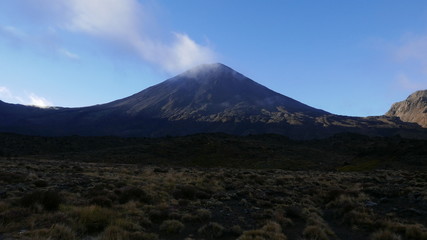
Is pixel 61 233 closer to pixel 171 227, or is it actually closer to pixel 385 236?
pixel 171 227

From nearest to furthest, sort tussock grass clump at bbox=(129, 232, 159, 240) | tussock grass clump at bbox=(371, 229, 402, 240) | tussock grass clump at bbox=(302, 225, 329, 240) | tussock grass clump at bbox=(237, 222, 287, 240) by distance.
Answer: tussock grass clump at bbox=(129, 232, 159, 240) → tussock grass clump at bbox=(237, 222, 287, 240) → tussock grass clump at bbox=(371, 229, 402, 240) → tussock grass clump at bbox=(302, 225, 329, 240)

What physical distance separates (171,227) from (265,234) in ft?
8.27

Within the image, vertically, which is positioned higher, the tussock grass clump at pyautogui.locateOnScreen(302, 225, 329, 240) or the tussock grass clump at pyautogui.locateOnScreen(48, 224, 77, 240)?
the tussock grass clump at pyautogui.locateOnScreen(48, 224, 77, 240)

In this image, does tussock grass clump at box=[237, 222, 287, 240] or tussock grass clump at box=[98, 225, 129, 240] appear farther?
tussock grass clump at box=[237, 222, 287, 240]

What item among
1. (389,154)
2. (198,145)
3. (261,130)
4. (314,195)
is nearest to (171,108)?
(261,130)

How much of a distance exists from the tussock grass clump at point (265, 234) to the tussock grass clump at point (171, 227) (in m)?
1.85

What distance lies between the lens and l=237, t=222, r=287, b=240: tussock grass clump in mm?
7949

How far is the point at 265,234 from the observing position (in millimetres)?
8344

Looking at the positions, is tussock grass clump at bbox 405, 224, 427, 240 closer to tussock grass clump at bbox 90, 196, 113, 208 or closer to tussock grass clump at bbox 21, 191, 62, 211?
tussock grass clump at bbox 90, 196, 113, 208

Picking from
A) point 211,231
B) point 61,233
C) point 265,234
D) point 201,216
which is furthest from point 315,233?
point 61,233

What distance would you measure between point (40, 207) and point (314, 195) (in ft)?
38.7

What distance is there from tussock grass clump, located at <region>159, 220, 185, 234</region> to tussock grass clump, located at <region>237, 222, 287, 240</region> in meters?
1.85

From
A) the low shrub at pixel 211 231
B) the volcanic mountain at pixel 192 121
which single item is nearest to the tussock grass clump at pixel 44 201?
the low shrub at pixel 211 231

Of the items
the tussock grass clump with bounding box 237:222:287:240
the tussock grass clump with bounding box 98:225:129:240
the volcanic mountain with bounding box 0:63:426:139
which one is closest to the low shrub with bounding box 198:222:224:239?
the tussock grass clump with bounding box 237:222:287:240
